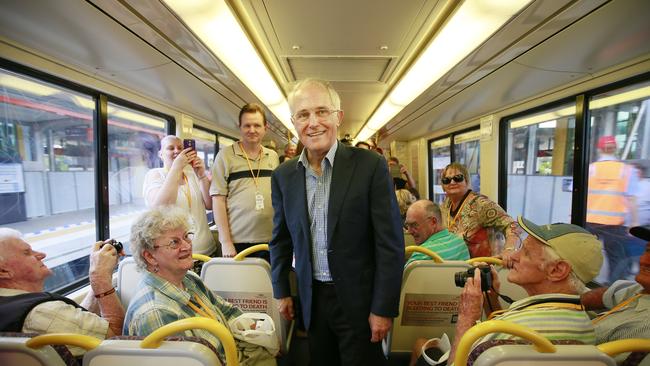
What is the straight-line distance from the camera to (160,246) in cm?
141

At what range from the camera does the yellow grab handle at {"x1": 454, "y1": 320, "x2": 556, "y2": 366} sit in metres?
0.87

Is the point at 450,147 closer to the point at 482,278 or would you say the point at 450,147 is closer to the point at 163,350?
the point at 482,278

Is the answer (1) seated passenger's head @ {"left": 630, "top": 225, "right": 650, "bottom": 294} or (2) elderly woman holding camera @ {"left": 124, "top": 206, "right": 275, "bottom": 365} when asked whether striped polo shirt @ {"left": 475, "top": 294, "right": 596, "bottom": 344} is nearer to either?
(1) seated passenger's head @ {"left": 630, "top": 225, "right": 650, "bottom": 294}

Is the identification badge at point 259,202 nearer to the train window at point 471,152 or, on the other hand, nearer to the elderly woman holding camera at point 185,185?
the elderly woman holding camera at point 185,185

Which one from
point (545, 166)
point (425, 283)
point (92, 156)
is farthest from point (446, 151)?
→ point (92, 156)

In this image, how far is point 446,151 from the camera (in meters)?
7.01

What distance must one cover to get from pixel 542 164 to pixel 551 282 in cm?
344

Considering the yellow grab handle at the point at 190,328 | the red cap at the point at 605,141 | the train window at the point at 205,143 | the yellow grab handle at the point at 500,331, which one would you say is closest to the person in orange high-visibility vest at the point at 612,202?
the red cap at the point at 605,141

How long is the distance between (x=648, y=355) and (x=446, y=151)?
21.2 ft

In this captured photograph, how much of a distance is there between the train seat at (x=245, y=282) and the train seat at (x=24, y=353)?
1.01 metres

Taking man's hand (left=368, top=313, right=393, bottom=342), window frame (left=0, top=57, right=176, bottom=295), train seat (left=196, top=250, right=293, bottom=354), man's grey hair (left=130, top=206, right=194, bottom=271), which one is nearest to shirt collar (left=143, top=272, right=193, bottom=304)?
man's grey hair (left=130, top=206, right=194, bottom=271)

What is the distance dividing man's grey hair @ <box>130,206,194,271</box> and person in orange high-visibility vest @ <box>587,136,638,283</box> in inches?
151

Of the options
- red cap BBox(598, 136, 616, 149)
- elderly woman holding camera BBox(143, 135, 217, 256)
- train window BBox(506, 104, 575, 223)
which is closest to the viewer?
elderly woman holding camera BBox(143, 135, 217, 256)

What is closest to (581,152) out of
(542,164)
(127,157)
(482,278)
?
(542,164)
